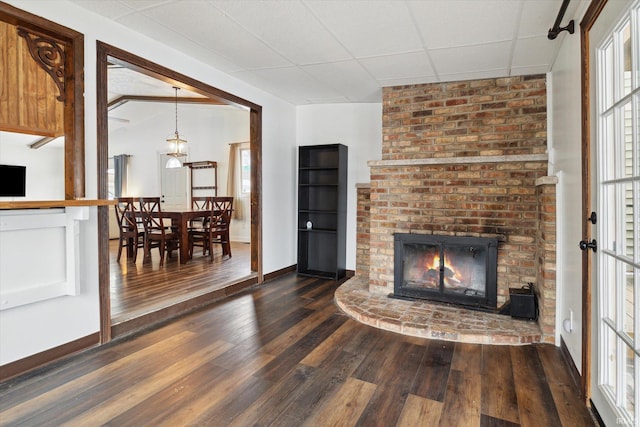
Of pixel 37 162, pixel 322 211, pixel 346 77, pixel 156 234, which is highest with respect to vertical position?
pixel 346 77

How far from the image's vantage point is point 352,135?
4.76 metres

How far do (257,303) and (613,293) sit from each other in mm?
2839

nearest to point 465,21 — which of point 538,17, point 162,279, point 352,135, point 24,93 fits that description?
point 538,17

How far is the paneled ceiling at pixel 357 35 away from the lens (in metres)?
2.28

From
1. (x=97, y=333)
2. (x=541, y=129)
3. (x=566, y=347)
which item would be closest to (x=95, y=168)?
(x=97, y=333)

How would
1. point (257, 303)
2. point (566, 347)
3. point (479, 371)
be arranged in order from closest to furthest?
point (479, 371) → point (566, 347) → point (257, 303)

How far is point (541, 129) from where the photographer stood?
3230 mm

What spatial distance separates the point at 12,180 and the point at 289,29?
219 centimetres

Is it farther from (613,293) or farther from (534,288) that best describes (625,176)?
(534,288)

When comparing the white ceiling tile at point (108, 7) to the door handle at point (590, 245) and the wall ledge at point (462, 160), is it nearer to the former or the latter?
the wall ledge at point (462, 160)

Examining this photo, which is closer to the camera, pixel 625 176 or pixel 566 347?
pixel 625 176

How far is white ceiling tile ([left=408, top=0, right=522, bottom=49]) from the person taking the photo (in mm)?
2221

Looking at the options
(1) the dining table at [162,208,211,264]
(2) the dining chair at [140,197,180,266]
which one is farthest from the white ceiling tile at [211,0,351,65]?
(2) the dining chair at [140,197,180,266]

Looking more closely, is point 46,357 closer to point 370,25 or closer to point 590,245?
point 370,25
